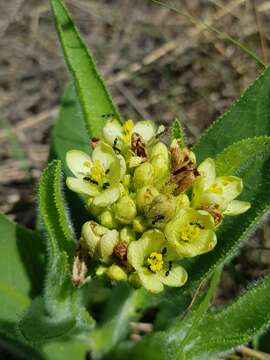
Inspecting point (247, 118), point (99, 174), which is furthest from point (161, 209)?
point (247, 118)

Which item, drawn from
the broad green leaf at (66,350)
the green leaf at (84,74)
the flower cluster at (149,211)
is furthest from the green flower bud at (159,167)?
the broad green leaf at (66,350)

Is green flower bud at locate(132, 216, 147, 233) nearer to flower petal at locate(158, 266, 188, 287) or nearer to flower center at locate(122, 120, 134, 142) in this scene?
flower petal at locate(158, 266, 188, 287)

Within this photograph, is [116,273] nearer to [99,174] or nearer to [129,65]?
[99,174]

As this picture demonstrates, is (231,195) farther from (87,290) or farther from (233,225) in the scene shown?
(87,290)

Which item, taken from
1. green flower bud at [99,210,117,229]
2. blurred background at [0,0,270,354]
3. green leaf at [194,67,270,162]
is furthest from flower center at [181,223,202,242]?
blurred background at [0,0,270,354]

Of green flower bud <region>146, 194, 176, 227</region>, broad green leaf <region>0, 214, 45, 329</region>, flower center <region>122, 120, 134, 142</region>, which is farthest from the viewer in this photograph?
broad green leaf <region>0, 214, 45, 329</region>
